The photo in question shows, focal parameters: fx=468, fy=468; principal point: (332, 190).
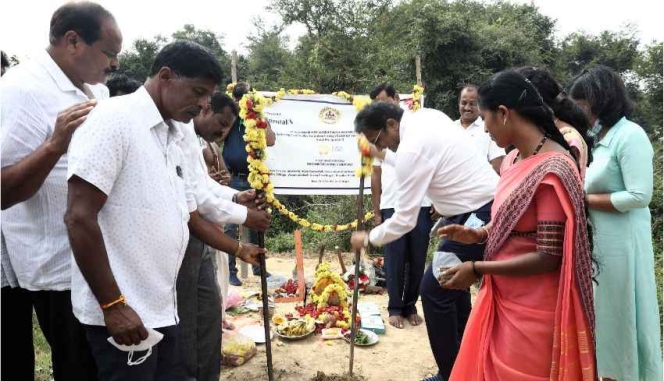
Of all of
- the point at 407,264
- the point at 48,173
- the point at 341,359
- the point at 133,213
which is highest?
the point at 48,173

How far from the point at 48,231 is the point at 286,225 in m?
8.55

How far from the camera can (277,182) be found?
17.2 feet

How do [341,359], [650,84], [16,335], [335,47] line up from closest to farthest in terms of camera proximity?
[16,335] → [341,359] → [335,47] → [650,84]

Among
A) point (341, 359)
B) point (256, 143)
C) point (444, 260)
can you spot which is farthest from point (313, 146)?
point (444, 260)

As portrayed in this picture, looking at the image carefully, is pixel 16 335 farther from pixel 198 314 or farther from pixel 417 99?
pixel 417 99

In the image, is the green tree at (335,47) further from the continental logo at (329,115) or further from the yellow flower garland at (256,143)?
the yellow flower garland at (256,143)

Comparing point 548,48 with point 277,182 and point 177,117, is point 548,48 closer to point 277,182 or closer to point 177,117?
point 277,182

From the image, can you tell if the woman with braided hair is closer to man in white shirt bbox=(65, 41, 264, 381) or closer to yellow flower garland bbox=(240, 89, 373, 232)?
man in white shirt bbox=(65, 41, 264, 381)

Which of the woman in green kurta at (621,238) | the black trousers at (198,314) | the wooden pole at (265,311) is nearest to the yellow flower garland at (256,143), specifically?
the wooden pole at (265,311)

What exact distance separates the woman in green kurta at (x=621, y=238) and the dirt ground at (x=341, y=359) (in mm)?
1387

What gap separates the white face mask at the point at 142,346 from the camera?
5.22 feet

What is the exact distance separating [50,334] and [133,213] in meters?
0.86

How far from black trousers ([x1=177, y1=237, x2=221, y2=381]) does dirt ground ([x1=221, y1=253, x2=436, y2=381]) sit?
32.4 inches

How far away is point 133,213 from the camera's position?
1.57m
